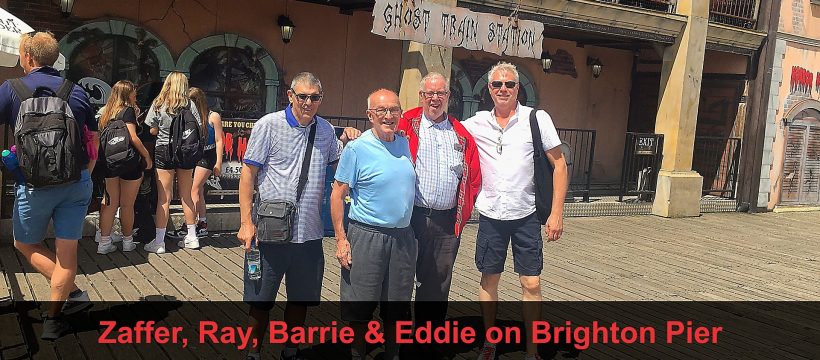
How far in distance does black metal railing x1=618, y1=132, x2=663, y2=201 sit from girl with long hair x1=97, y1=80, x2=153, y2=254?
7859 millimetres

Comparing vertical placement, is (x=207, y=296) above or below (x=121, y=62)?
below

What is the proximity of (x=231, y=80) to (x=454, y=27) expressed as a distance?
3.93m

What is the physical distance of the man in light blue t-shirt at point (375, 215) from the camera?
3547mm

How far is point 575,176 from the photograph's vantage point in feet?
45.6

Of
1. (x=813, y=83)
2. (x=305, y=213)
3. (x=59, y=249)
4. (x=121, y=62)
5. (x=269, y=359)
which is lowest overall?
(x=269, y=359)

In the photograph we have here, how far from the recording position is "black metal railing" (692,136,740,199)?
1288 centimetres

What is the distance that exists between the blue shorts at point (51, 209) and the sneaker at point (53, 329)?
49 cm

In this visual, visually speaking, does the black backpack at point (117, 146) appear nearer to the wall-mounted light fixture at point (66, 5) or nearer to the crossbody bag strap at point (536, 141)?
the wall-mounted light fixture at point (66, 5)

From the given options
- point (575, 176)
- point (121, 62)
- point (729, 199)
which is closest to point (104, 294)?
point (121, 62)

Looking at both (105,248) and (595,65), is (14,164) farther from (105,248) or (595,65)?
(595,65)

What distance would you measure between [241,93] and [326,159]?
24.1 feet

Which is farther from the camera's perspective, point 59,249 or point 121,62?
point 121,62

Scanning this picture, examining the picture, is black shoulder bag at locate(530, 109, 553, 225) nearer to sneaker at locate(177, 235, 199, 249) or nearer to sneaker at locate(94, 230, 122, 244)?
sneaker at locate(177, 235, 199, 249)

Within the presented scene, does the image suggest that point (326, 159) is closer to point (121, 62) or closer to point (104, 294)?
point (104, 294)
